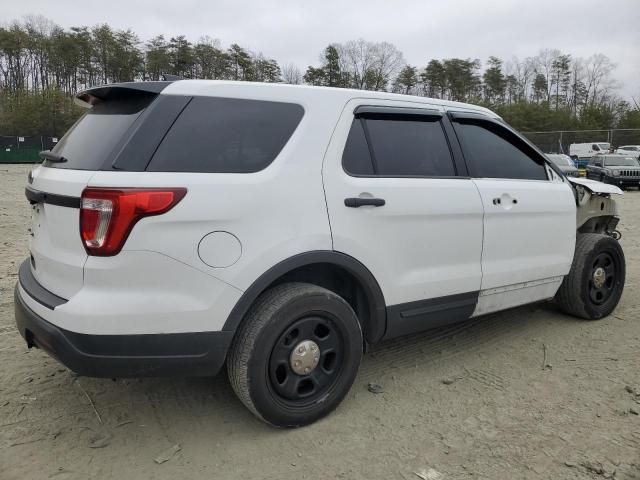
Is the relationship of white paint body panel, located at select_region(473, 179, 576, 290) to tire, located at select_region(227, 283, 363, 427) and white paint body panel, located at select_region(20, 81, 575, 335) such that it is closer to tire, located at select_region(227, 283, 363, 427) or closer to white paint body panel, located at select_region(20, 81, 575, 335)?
white paint body panel, located at select_region(20, 81, 575, 335)

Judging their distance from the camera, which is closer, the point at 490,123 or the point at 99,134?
the point at 99,134

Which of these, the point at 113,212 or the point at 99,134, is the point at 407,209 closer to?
the point at 113,212

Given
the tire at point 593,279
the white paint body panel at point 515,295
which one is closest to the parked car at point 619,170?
the tire at point 593,279

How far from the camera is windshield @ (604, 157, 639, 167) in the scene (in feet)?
69.1

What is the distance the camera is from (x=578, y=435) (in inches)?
108

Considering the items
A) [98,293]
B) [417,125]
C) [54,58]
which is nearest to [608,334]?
[417,125]

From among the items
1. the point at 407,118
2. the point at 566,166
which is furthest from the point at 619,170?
the point at 407,118

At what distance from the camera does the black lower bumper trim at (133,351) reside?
7.48 ft

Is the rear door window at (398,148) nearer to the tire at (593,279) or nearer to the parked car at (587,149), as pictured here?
the tire at (593,279)

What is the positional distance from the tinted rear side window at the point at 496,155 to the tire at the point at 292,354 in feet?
4.92

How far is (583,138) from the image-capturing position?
38156 mm

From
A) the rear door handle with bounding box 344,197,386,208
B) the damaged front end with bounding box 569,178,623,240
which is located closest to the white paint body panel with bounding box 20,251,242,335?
the rear door handle with bounding box 344,197,386,208

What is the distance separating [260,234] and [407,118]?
4.47 feet

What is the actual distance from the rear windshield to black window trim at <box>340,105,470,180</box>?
1.12 meters
